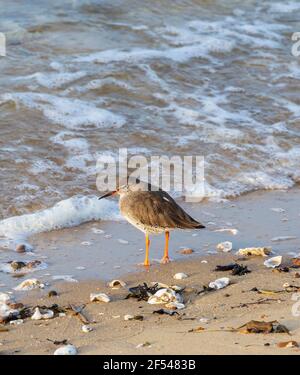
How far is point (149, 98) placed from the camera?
1005 centimetres

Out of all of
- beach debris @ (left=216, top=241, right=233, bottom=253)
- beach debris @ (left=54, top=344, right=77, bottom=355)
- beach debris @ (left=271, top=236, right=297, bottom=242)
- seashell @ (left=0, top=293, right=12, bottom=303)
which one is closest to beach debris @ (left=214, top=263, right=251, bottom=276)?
beach debris @ (left=216, top=241, right=233, bottom=253)

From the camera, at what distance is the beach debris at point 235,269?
5.57 metres

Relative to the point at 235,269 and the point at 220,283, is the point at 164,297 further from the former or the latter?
the point at 235,269

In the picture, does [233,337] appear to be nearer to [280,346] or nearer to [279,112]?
[280,346]

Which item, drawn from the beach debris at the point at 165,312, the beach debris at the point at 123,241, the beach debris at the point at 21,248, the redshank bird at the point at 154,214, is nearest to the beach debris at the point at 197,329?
the beach debris at the point at 165,312

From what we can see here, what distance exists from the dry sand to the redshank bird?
0.38 meters

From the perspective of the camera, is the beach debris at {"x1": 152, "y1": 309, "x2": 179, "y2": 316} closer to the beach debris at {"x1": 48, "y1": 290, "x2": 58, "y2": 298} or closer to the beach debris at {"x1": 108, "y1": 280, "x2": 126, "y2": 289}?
the beach debris at {"x1": 108, "y1": 280, "x2": 126, "y2": 289}

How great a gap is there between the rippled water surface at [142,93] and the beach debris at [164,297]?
221cm

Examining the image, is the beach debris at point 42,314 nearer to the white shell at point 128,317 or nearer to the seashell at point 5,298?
the seashell at point 5,298

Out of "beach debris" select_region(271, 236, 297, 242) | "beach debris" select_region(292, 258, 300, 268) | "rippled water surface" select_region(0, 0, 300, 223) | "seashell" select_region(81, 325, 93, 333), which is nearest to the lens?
"seashell" select_region(81, 325, 93, 333)

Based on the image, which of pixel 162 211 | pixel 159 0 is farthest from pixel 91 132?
pixel 159 0

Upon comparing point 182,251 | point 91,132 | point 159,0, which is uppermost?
point 159,0

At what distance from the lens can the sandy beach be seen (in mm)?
4238

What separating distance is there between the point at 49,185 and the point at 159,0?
777 centimetres
